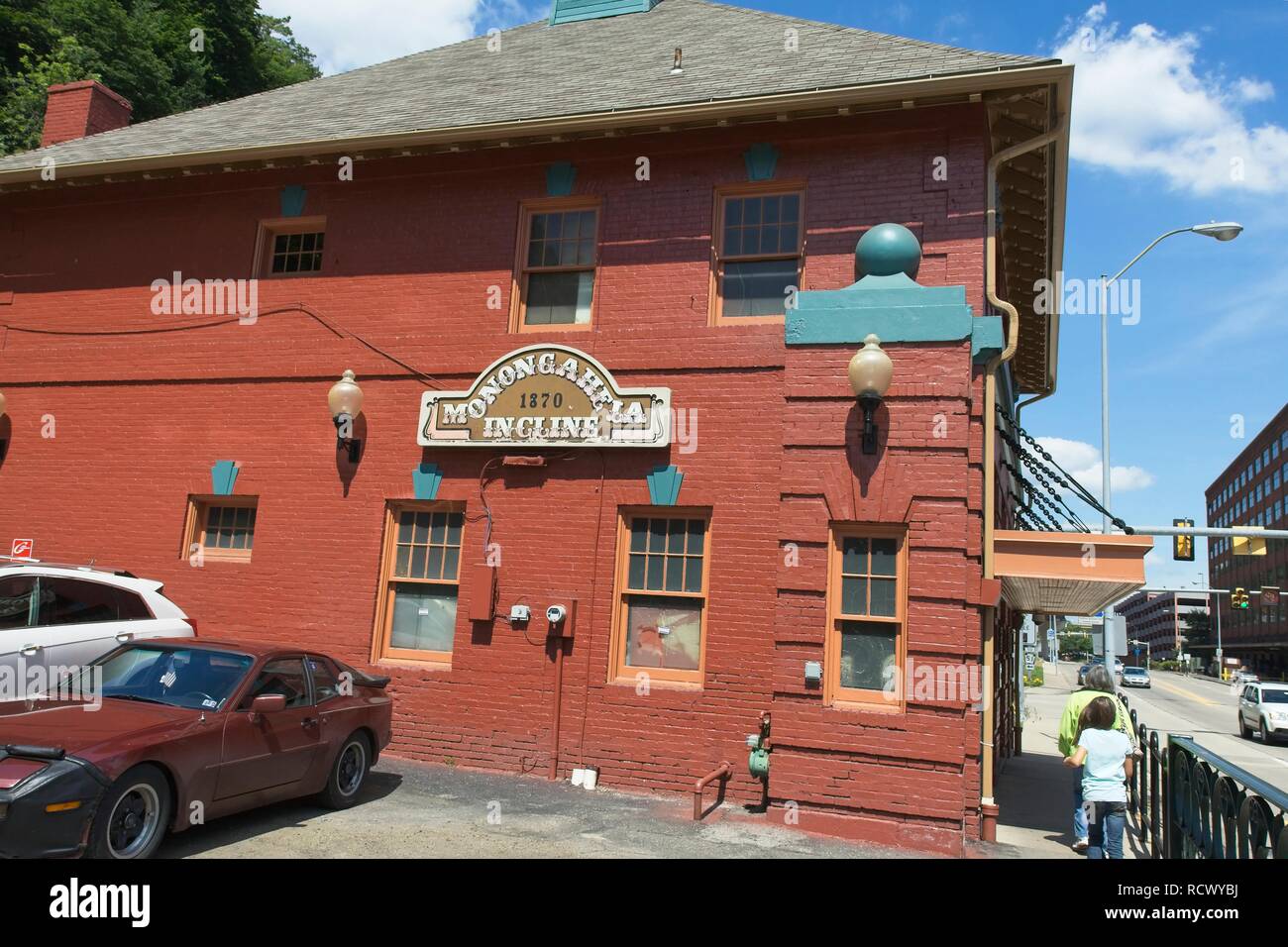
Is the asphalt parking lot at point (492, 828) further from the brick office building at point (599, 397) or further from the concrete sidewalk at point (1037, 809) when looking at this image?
the concrete sidewalk at point (1037, 809)

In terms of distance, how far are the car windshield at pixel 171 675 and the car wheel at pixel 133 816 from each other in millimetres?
764

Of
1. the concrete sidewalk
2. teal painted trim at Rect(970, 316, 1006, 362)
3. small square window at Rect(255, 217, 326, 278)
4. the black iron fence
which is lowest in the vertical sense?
the concrete sidewalk

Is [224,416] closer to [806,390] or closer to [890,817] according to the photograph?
[806,390]

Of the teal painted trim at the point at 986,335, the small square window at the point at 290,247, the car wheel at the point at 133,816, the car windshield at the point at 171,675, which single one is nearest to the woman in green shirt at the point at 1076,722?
the teal painted trim at the point at 986,335

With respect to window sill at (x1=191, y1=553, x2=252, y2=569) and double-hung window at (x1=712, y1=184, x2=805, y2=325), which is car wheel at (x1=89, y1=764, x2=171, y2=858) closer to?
window sill at (x1=191, y1=553, x2=252, y2=569)

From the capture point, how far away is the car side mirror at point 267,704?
6.68 meters

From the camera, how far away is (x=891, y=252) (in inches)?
368

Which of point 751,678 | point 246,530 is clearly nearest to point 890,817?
point 751,678

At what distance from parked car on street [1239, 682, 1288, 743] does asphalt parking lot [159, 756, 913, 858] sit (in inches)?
986

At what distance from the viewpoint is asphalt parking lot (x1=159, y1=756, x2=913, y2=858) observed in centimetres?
661

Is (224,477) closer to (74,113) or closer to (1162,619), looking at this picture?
(74,113)

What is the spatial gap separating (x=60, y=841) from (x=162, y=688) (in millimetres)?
1695

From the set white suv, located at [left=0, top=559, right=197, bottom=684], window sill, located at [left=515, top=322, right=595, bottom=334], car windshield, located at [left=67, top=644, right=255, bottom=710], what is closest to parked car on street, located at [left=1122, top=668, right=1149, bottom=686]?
window sill, located at [left=515, top=322, right=595, bottom=334]

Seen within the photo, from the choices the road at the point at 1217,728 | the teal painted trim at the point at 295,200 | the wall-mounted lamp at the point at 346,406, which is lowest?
the road at the point at 1217,728
